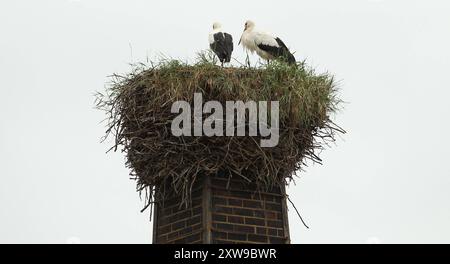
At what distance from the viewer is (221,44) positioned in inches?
478

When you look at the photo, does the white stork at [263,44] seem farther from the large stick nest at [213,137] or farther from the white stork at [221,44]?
the large stick nest at [213,137]

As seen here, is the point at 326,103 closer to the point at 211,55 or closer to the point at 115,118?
the point at 211,55

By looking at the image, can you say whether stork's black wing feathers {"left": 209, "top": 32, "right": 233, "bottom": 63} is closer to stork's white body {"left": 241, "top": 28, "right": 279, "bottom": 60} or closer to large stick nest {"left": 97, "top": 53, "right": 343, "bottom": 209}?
stork's white body {"left": 241, "top": 28, "right": 279, "bottom": 60}

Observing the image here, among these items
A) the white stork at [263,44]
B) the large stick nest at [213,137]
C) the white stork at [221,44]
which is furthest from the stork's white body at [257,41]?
the large stick nest at [213,137]

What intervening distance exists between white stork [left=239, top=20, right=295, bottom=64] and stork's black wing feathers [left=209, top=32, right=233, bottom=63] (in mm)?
228

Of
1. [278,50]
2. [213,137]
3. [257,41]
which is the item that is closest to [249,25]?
[257,41]

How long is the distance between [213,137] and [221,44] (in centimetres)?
293

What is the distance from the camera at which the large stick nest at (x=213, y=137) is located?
9516mm

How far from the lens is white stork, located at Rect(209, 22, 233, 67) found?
12047 millimetres

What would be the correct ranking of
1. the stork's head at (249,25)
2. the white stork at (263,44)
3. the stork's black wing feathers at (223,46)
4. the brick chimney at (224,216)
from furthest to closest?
the stork's head at (249,25)
the stork's black wing feathers at (223,46)
the white stork at (263,44)
the brick chimney at (224,216)

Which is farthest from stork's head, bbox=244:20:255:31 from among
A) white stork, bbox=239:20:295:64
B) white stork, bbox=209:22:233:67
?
white stork, bbox=209:22:233:67

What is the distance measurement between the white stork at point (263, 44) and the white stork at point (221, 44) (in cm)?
23

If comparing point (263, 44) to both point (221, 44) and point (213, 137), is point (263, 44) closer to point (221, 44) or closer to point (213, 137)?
point (221, 44)

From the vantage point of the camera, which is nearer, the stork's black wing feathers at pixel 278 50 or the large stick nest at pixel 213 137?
the large stick nest at pixel 213 137
